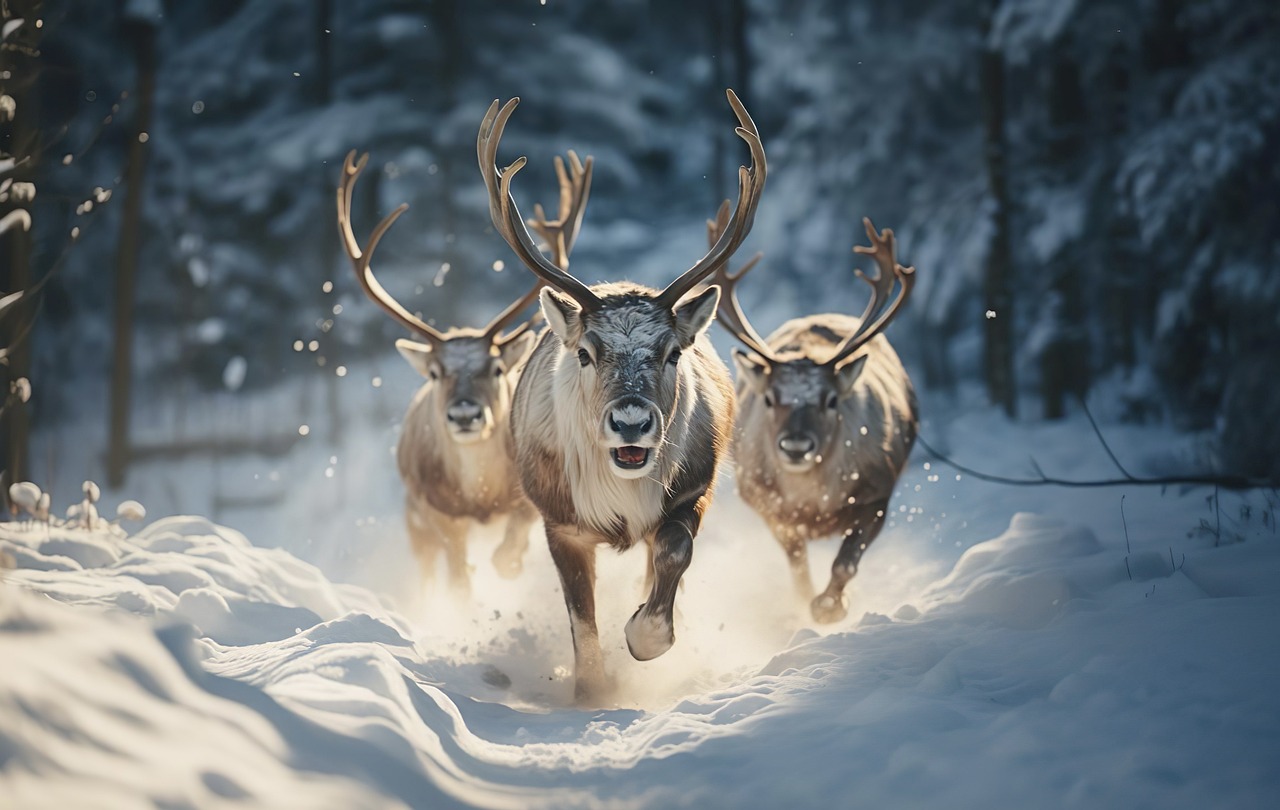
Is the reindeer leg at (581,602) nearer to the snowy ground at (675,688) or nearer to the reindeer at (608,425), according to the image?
the reindeer at (608,425)

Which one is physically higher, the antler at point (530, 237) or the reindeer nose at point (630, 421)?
the antler at point (530, 237)

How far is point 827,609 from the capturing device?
7027 millimetres

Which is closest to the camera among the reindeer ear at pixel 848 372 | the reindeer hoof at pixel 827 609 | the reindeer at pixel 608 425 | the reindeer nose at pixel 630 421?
the reindeer nose at pixel 630 421

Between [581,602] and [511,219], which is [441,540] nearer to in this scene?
[581,602]

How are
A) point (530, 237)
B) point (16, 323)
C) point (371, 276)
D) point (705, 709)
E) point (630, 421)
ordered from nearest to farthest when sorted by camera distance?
point (705, 709), point (630, 421), point (530, 237), point (371, 276), point (16, 323)

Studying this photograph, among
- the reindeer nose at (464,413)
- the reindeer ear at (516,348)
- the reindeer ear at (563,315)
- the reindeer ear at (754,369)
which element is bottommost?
the reindeer nose at (464,413)

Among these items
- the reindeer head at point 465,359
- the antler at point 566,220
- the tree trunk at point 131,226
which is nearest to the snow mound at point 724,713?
the reindeer head at point 465,359

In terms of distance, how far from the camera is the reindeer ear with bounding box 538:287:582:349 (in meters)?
5.41

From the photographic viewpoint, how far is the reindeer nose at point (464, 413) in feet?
24.0

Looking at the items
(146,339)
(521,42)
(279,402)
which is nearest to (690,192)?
(521,42)

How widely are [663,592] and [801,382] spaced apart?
268 centimetres

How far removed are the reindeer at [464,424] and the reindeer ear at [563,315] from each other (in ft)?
6.42

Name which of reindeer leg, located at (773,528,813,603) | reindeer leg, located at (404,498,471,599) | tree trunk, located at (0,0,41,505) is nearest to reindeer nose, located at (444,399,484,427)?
reindeer leg, located at (404,498,471,599)

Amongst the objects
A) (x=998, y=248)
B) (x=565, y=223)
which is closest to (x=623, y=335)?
(x=565, y=223)
